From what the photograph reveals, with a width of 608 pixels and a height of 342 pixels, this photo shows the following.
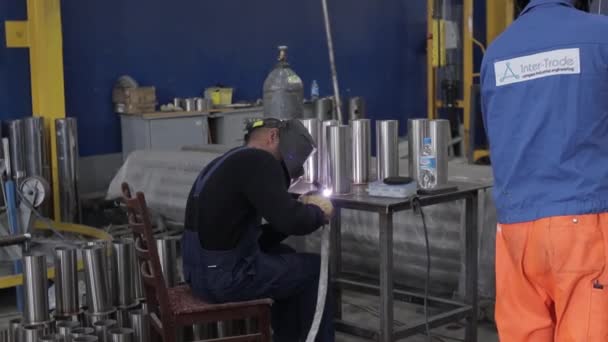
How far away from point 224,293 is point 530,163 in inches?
48.7

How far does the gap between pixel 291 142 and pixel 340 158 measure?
1.21 feet

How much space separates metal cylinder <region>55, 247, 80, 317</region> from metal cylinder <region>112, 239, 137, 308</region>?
0.16m

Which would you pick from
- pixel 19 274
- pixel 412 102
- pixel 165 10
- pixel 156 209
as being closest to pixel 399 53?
pixel 412 102

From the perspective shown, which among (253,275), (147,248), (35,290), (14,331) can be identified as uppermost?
(147,248)

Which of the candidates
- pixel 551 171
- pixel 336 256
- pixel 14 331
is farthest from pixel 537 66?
pixel 14 331

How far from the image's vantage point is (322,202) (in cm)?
330

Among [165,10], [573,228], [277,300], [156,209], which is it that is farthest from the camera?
[165,10]

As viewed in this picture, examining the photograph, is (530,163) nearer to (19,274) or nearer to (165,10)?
(19,274)

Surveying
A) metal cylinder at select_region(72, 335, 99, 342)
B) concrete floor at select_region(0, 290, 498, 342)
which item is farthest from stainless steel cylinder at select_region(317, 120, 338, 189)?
metal cylinder at select_region(72, 335, 99, 342)

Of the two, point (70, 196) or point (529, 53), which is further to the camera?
point (70, 196)

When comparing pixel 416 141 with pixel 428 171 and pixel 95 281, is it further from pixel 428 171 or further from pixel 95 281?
pixel 95 281

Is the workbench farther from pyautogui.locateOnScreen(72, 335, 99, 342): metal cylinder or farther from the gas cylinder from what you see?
the gas cylinder

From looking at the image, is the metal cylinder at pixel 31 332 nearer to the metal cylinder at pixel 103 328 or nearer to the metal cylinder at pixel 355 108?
the metal cylinder at pixel 103 328

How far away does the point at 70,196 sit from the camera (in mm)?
5949
